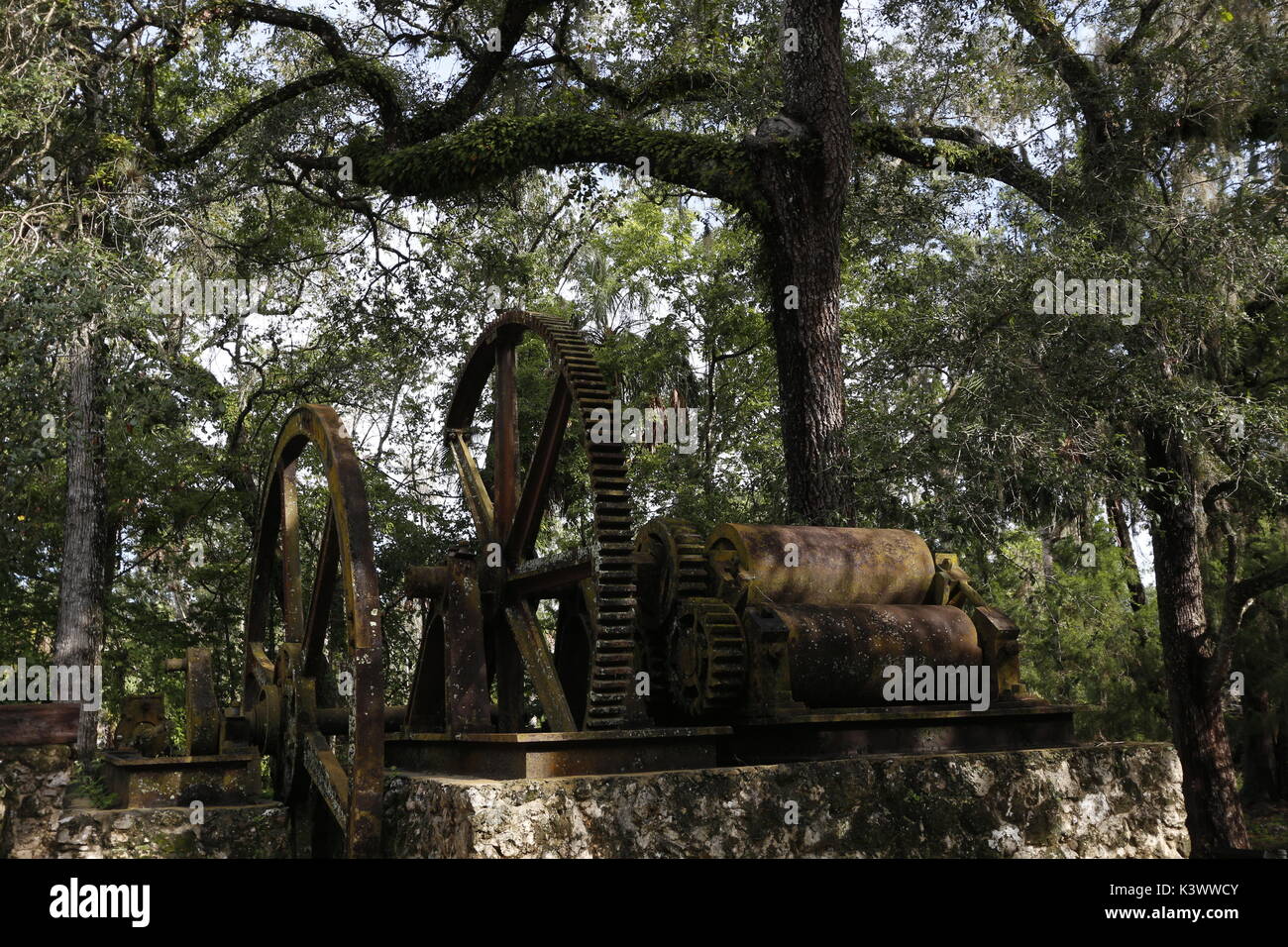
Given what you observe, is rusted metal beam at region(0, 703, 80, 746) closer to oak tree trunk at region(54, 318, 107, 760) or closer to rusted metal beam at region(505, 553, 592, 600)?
rusted metal beam at region(505, 553, 592, 600)

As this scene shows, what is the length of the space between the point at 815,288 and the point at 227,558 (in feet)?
32.6

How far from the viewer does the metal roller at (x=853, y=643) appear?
17.3 ft

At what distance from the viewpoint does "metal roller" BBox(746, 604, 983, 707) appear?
528cm

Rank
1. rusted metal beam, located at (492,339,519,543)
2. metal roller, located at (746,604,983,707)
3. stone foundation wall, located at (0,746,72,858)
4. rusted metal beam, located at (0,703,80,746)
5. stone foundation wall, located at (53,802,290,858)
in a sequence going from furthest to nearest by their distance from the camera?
rusted metal beam, located at (492,339,519,543)
stone foundation wall, located at (0,746,72,858)
stone foundation wall, located at (53,802,290,858)
metal roller, located at (746,604,983,707)
rusted metal beam, located at (0,703,80,746)

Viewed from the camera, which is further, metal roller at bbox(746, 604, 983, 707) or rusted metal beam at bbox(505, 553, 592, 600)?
rusted metal beam at bbox(505, 553, 592, 600)

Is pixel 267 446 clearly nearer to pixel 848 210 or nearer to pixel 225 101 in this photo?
pixel 225 101

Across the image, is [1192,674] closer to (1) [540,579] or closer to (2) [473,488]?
(2) [473,488]

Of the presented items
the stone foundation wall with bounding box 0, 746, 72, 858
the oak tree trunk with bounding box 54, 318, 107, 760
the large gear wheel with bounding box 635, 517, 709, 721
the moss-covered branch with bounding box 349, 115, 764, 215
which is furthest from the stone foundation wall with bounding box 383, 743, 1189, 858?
the oak tree trunk with bounding box 54, 318, 107, 760

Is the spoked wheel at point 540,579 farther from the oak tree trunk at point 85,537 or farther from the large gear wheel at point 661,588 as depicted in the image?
the oak tree trunk at point 85,537

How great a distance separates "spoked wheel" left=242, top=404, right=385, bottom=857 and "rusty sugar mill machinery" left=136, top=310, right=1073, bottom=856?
0.01 meters

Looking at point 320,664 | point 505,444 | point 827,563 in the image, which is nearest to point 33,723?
point 320,664

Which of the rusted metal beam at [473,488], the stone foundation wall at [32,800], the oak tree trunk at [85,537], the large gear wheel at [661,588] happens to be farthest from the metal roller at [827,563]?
the oak tree trunk at [85,537]

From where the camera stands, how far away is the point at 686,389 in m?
21.0

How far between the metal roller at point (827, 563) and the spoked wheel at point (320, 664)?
1688 mm
